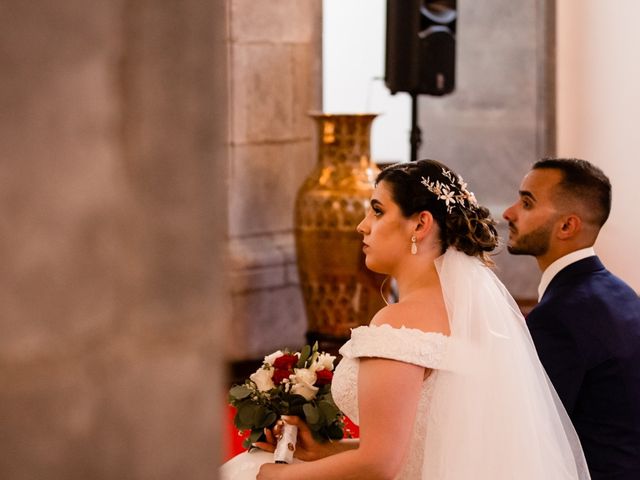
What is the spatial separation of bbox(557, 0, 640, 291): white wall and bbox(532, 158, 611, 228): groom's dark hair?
573 centimetres

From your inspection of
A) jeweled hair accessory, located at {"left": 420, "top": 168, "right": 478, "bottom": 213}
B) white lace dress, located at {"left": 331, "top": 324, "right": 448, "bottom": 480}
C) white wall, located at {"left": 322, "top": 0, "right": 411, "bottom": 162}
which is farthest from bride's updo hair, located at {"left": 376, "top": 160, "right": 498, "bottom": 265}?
white wall, located at {"left": 322, "top": 0, "right": 411, "bottom": 162}

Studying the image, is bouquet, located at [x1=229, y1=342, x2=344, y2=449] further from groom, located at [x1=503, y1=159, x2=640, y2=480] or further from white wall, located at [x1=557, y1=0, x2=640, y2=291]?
white wall, located at [x1=557, y1=0, x2=640, y2=291]

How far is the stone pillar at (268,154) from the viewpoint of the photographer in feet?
24.6

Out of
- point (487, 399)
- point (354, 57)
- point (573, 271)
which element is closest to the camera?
point (487, 399)

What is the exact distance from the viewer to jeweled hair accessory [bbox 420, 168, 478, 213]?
9.68 ft

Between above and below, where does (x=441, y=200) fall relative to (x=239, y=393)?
above

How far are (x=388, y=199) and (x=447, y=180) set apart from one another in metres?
0.16

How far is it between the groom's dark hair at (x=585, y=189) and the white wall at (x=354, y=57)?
4.95m

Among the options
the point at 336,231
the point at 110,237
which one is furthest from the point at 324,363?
the point at 336,231

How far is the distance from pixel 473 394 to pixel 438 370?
0.45 feet

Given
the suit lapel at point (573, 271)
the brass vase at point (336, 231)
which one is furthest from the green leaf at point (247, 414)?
the brass vase at point (336, 231)

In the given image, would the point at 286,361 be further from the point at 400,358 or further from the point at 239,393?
the point at 400,358

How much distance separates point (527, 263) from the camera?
9.46 meters

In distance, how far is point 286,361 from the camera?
320 cm
